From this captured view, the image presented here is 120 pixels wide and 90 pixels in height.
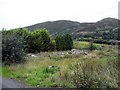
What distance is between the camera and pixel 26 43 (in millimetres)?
35281

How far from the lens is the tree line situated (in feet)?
88.1

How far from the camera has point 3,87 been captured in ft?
41.4

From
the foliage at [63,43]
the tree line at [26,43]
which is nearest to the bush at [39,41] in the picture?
the tree line at [26,43]

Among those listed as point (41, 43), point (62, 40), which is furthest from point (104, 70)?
point (62, 40)

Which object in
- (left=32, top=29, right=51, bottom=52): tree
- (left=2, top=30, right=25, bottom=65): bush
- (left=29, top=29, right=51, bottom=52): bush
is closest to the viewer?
(left=2, top=30, right=25, bottom=65): bush

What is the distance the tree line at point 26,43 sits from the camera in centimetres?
2686

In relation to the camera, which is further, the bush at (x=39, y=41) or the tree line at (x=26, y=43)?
the bush at (x=39, y=41)

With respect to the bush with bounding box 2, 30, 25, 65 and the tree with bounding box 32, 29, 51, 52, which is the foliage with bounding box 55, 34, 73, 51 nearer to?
the tree with bounding box 32, 29, 51, 52

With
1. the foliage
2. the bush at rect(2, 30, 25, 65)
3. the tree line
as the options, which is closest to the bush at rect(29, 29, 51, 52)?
the tree line

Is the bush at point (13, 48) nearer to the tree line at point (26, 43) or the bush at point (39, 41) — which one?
the tree line at point (26, 43)

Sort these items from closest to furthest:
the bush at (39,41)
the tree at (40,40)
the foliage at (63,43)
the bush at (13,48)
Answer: the bush at (13,48) → the bush at (39,41) → the tree at (40,40) → the foliage at (63,43)

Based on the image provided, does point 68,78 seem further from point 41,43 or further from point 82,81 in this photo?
point 41,43

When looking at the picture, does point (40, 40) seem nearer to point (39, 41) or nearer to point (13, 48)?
point (39, 41)

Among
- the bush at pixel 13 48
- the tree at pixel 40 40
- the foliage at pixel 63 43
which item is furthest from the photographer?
the foliage at pixel 63 43
